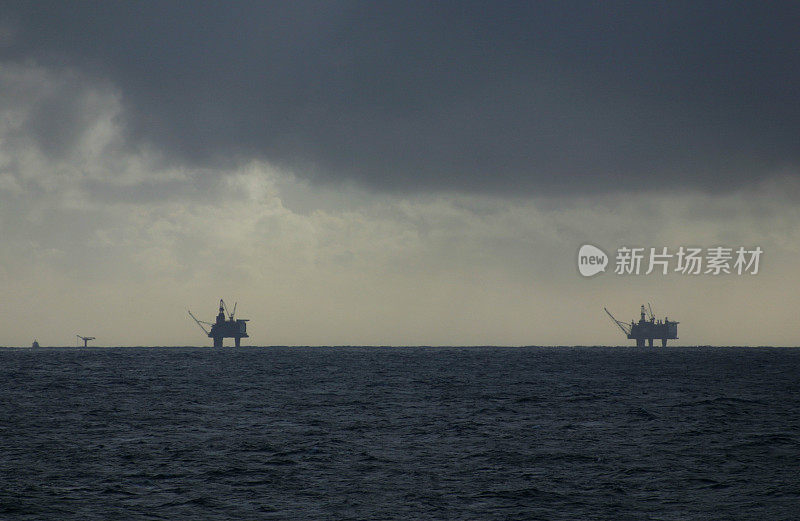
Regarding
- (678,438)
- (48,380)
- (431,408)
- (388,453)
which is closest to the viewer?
(388,453)

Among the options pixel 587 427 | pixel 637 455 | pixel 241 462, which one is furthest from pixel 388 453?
pixel 587 427

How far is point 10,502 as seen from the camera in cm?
2628

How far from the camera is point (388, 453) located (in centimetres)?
3647

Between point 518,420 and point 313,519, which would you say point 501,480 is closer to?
point 313,519

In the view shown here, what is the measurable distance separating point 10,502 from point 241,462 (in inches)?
397

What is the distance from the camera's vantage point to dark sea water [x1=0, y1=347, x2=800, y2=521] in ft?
85.7

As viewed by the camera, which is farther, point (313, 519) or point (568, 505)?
point (568, 505)

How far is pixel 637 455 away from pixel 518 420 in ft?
46.6

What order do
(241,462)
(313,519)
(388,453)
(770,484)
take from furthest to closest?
(388,453) → (241,462) → (770,484) → (313,519)

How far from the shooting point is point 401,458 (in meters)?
35.1

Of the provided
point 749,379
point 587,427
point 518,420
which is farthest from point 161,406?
point 749,379

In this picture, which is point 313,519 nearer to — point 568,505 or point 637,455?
point 568,505

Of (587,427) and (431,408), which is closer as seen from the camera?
(587,427)

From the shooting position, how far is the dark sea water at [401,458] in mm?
26125
